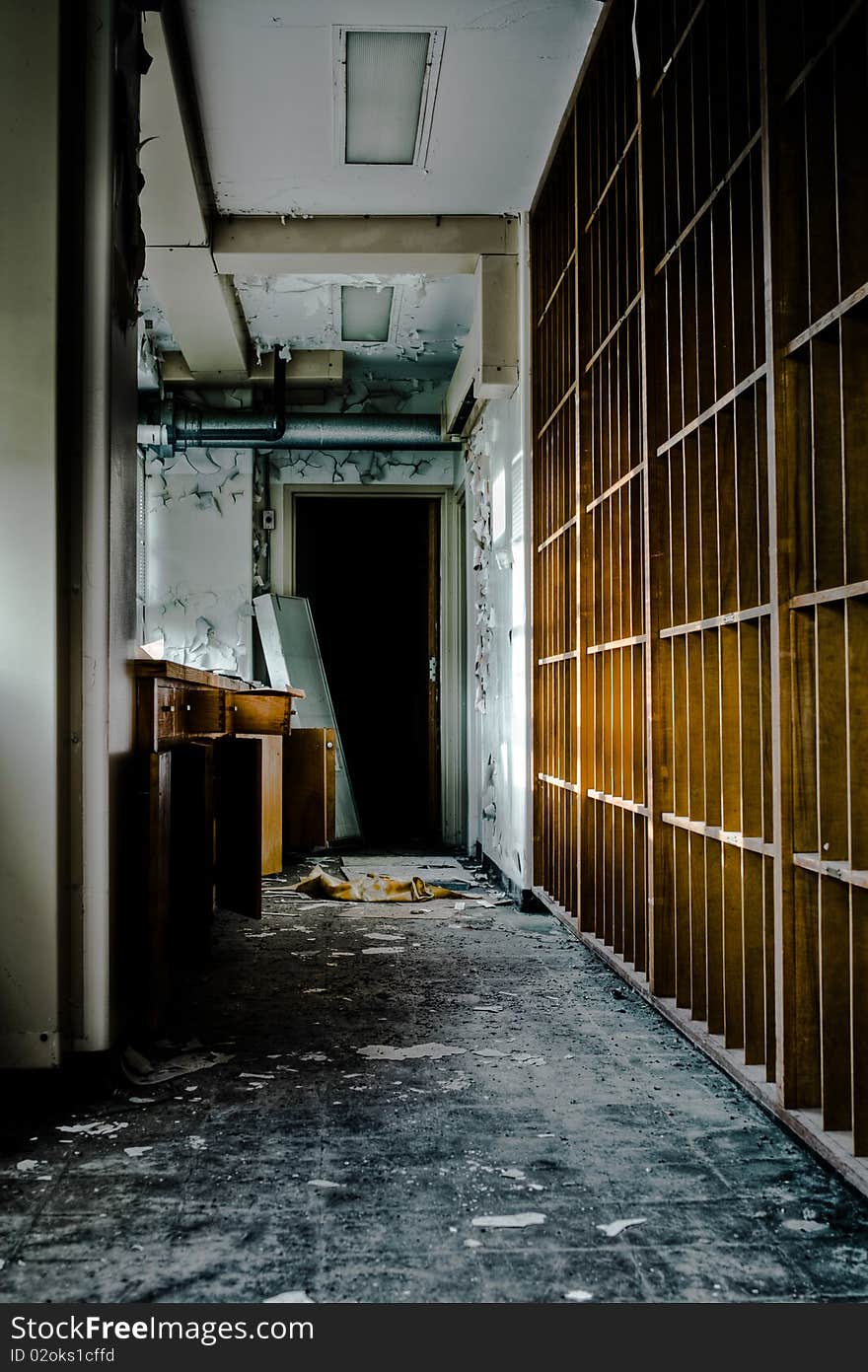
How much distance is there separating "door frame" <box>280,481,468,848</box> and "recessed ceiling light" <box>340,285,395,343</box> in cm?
105

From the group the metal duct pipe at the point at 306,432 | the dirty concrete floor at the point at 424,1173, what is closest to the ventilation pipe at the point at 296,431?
the metal duct pipe at the point at 306,432

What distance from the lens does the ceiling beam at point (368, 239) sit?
15.0 feet

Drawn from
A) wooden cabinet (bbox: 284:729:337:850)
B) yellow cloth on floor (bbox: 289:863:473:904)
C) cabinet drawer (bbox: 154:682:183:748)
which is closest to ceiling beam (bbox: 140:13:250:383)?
cabinet drawer (bbox: 154:682:183:748)

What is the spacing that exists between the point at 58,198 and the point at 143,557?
4515 millimetres

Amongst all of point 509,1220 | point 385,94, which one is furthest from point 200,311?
point 509,1220

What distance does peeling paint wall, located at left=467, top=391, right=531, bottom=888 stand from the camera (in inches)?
176

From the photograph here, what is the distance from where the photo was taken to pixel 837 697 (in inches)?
70.7

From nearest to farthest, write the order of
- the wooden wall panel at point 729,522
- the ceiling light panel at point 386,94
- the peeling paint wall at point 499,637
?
the wooden wall panel at point 729,522
the ceiling light panel at point 386,94
the peeling paint wall at point 499,637

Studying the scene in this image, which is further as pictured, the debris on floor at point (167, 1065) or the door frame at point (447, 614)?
the door frame at point (447, 614)

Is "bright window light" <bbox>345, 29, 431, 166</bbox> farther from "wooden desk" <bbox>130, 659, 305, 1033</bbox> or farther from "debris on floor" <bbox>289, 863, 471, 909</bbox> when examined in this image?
"debris on floor" <bbox>289, 863, 471, 909</bbox>

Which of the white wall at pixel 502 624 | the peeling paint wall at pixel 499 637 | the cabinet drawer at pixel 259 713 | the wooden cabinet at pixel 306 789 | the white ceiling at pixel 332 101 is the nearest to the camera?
the white ceiling at pixel 332 101

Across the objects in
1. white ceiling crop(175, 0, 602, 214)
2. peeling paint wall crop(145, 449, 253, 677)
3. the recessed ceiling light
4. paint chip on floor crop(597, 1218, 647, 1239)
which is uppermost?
the recessed ceiling light

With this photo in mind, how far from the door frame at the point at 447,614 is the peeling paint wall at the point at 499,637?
48 centimetres

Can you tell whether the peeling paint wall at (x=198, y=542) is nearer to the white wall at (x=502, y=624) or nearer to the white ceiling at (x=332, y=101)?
the white wall at (x=502, y=624)
